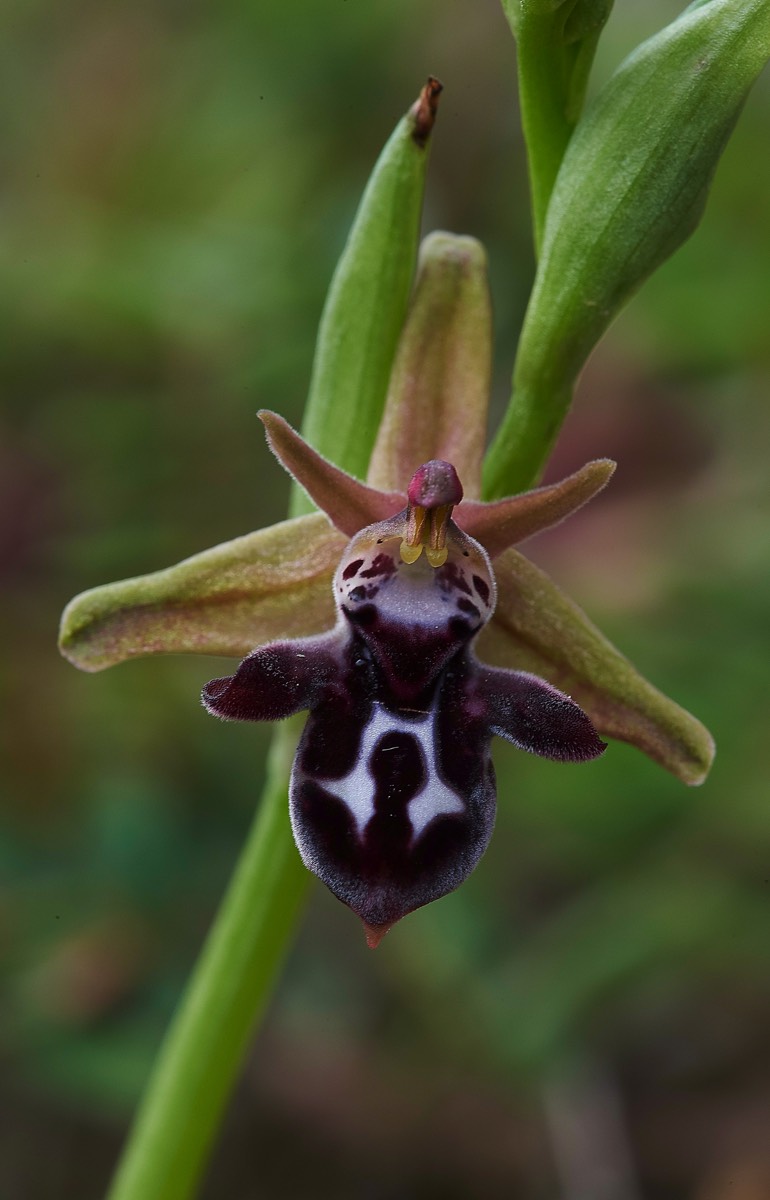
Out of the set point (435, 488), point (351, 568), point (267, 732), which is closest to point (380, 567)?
point (351, 568)

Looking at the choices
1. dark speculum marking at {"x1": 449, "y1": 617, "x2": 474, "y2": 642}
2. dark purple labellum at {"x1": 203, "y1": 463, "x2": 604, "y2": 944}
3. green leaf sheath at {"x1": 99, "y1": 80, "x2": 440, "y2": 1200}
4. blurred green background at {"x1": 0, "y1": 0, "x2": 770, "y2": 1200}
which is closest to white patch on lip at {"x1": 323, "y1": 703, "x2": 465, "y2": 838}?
dark purple labellum at {"x1": 203, "y1": 463, "x2": 604, "y2": 944}

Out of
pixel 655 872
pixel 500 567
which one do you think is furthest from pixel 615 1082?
pixel 500 567

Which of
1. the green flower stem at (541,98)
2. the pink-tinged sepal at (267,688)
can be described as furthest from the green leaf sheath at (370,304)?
the pink-tinged sepal at (267,688)

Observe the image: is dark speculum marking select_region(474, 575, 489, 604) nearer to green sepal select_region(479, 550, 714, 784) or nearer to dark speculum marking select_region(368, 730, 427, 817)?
green sepal select_region(479, 550, 714, 784)

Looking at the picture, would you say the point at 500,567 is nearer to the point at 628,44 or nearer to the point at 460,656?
the point at 460,656

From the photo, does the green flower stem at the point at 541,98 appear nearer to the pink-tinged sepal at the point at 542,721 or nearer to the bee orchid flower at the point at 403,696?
the bee orchid flower at the point at 403,696

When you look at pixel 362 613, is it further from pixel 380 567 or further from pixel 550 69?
pixel 550 69

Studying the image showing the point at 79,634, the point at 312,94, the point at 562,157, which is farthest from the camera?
the point at 312,94
